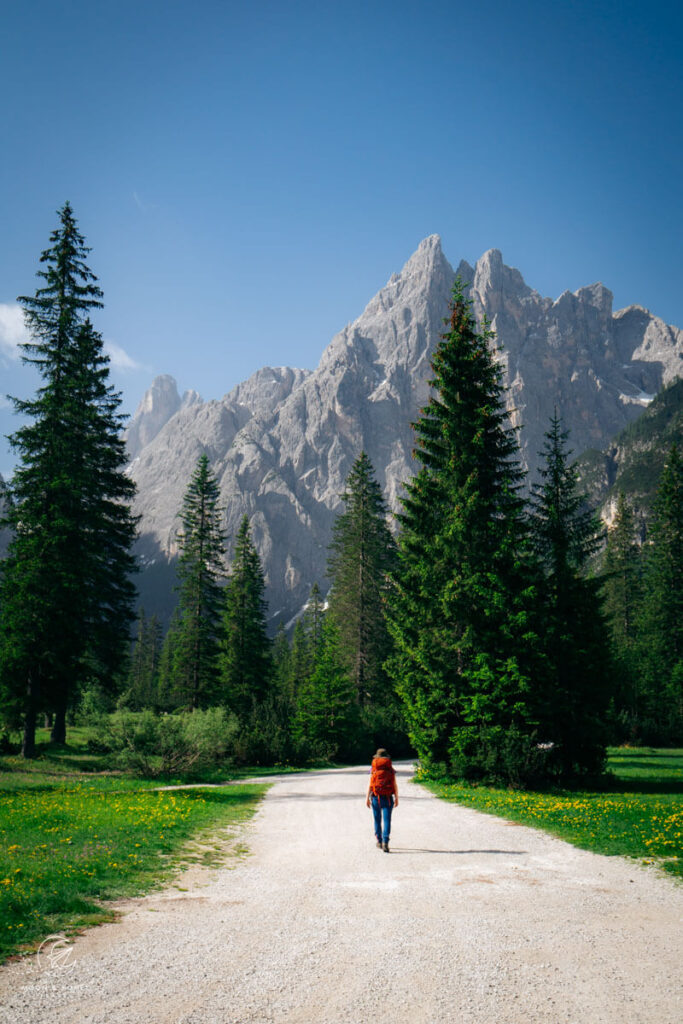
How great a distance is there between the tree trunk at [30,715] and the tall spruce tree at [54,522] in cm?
4

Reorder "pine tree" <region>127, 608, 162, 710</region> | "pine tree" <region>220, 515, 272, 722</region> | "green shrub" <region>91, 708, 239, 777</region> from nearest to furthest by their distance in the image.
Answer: "green shrub" <region>91, 708, 239, 777</region>, "pine tree" <region>220, 515, 272, 722</region>, "pine tree" <region>127, 608, 162, 710</region>

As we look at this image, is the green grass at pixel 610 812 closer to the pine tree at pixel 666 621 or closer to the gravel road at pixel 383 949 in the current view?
the gravel road at pixel 383 949

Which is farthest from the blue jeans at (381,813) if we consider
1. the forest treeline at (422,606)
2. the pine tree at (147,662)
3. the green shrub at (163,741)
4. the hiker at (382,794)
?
the pine tree at (147,662)

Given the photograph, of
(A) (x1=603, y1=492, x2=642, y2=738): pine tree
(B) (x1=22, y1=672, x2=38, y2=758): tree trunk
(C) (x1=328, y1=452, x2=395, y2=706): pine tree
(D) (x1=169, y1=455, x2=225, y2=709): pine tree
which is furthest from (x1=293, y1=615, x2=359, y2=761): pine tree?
(A) (x1=603, y1=492, x2=642, y2=738): pine tree

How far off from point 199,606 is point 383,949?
3442 centimetres

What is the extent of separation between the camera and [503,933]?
18.6 feet

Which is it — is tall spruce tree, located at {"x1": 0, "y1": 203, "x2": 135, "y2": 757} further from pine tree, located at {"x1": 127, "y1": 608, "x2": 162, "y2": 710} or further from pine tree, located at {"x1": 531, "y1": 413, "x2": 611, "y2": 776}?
pine tree, located at {"x1": 127, "y1": 608, "x2": 162, "y2": 710}

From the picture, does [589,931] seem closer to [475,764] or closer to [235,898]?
[235,898]

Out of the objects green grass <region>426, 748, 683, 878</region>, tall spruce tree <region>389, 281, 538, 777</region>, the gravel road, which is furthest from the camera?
tall spruce tree <region>389, 281, 538, 777</region>

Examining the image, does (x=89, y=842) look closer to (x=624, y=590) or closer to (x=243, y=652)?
(x=243, y=652)

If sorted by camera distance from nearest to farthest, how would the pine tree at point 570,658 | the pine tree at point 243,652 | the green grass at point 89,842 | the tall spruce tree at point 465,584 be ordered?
the green grass at point 89,842
the tall spruce tree at point 465,584
the pine tree at point 570,658
the pine tree at point 243,652

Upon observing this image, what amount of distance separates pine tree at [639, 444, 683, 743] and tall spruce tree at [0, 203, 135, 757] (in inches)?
1547

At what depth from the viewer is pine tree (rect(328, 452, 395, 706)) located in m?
41.9

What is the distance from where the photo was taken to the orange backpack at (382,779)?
1009 cm
